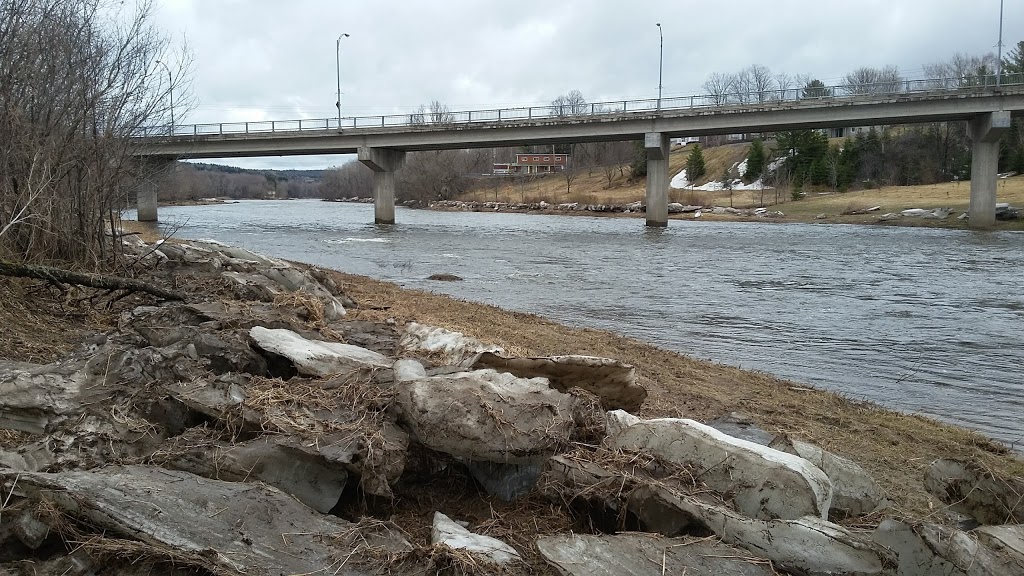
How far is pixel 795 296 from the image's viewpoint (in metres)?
18.7

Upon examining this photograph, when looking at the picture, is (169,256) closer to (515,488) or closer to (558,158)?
(515,488)

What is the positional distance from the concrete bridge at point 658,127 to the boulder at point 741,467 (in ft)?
131

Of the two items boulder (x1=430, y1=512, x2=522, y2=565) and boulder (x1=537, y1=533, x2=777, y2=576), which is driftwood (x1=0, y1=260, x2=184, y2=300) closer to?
boulder (x1=430, y1=512, x2=522, y2=565)

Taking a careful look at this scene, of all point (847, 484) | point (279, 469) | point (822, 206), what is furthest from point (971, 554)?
point (822, 206)

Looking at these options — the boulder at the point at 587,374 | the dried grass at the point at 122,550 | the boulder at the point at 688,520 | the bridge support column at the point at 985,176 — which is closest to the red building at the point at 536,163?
the bridge support column at the point at 985,176

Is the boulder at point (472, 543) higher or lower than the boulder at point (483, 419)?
lower

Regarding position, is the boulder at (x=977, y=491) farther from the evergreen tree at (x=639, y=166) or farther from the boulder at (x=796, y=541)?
the evergreen tree at (x=639, y=166)

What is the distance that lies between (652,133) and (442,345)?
150 feet

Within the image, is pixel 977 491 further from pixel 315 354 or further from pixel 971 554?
pixel 315 354

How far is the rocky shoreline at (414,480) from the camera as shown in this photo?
11.7ft

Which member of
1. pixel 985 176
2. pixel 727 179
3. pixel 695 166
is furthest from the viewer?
pixel 695 166

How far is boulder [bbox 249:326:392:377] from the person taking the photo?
6.05 meters

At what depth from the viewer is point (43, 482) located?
3619 millimetres

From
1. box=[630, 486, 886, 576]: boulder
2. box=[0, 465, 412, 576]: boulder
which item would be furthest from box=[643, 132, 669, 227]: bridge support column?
box=[0, 465, 412, 576]: boulder
